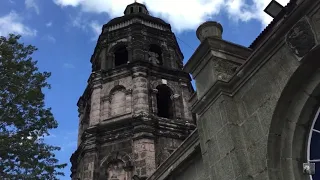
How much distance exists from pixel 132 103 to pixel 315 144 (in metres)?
14.8

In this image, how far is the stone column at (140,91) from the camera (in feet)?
65.1

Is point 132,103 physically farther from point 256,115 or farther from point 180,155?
point 256,115

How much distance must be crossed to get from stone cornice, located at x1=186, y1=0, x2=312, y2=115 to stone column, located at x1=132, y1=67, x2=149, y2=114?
11908 millimetres

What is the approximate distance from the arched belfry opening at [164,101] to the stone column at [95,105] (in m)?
3.51

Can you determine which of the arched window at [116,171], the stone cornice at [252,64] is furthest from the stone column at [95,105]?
the stone cornice at [252,64]

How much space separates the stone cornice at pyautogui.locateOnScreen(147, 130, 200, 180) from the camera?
28.4ft

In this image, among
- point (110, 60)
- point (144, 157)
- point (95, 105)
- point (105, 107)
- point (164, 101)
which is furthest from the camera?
point (110, 60)

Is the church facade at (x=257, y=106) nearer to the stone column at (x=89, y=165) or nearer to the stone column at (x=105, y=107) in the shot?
the stone column at (x=89, y=165)

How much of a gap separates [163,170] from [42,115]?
537 centimetres

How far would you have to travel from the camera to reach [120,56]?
25.3 meters

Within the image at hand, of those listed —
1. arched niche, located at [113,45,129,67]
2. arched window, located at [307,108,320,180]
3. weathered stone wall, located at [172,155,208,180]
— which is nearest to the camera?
arched window, located at [307,108,320,180]

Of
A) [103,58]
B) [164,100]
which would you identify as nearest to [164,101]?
[164,100]

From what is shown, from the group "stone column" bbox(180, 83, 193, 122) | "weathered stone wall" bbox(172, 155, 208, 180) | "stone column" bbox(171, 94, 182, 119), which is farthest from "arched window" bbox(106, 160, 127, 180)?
"weathered stone wall" bbox(172, 155, 208, 180)

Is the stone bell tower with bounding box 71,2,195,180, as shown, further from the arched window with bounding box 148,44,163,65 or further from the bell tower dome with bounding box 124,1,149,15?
the bell tower dome with bounding box 124,1,149,15
